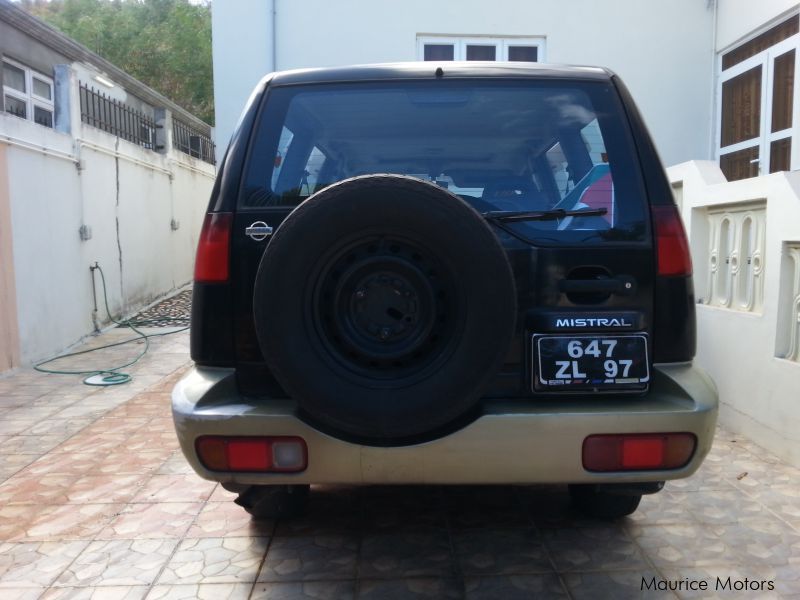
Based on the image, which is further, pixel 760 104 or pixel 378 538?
pixel 760 104

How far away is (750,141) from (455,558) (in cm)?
689

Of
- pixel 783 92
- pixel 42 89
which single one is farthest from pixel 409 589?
pixel 42 89

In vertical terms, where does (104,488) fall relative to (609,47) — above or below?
below

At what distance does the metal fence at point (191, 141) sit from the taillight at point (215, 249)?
11.7 m

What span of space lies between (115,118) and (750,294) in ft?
30.8

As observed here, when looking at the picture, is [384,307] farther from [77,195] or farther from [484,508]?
[77,195]

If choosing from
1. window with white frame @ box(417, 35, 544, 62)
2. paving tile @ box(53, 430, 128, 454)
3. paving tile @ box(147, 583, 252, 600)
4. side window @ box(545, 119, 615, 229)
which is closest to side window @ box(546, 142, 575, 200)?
side window @ box(545, 119, 615, 229)

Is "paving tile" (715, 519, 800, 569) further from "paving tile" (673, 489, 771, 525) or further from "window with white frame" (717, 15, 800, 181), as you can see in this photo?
"window with white frame" (717, 15, 800, 181)

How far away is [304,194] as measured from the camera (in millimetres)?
2539

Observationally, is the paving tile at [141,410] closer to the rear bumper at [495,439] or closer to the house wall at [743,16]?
the rear bumper at [495,439]

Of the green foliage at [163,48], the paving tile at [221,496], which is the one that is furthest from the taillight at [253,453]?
the green foliage at [163,48]

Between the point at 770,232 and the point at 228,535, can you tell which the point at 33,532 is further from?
the point at 770,232

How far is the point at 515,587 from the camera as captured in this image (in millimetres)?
2627

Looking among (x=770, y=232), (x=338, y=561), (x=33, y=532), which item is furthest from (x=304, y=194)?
(x=770, y=232)
